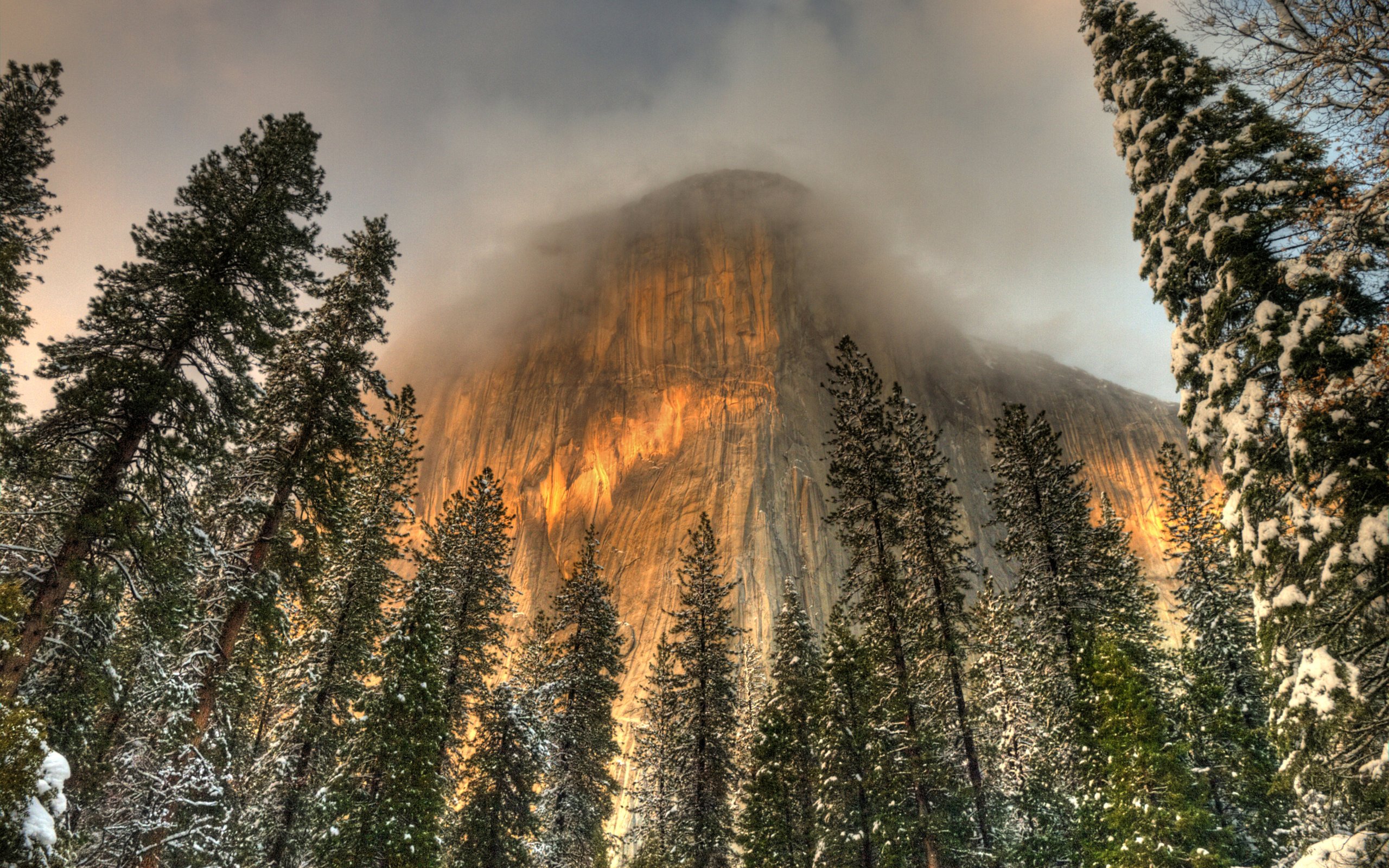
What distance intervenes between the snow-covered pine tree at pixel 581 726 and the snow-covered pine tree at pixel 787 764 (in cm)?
500

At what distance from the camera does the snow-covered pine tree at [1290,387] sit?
19.7 feet

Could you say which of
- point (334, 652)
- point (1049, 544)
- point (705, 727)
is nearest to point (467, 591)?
point (334, 652)

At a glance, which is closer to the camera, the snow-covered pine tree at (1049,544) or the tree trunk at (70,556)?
the tree trunk at (70,556)

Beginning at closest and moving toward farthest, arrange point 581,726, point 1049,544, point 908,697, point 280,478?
point 280,478, point 908,697, point 1049,544, point 581,726

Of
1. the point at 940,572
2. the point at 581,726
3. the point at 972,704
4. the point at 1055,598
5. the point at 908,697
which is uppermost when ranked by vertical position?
the point at 940,572

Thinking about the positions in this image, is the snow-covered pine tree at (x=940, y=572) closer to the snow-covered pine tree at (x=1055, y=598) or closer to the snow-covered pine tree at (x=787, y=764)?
the snow-covered pine tree at (x=1055, y=598)

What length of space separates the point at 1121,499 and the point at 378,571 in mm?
107532

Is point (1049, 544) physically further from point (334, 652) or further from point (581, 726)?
point (334, 652)

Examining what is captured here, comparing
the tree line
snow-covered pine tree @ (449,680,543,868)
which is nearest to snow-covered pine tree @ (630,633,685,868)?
the tree line

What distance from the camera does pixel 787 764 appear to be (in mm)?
18953

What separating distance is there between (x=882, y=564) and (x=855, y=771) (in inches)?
257

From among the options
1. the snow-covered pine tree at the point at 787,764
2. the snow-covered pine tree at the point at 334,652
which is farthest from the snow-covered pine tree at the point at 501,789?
the snow-covered pine tree at the point at 787,764

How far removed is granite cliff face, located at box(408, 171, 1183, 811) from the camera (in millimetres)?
71312

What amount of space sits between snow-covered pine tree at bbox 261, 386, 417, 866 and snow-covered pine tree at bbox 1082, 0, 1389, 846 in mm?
14835
